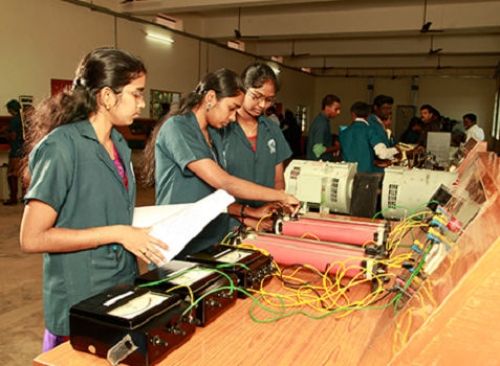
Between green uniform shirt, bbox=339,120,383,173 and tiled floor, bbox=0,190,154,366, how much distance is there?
8.87 ft

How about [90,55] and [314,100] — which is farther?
[314,100]

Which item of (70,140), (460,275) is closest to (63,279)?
(70,140)

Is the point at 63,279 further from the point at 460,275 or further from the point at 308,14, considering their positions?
the point at 308,14

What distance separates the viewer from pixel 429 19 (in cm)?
680

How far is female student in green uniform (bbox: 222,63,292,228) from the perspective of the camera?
201cm

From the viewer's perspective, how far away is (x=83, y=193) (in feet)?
3.76

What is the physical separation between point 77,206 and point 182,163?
0.49 m

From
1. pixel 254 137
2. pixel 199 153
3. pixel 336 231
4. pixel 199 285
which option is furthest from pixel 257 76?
pixel 199 285

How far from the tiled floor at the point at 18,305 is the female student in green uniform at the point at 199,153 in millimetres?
1217

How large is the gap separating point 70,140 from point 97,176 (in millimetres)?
115

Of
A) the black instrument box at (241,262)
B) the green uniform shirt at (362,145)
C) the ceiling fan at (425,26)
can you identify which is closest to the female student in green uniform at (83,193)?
the black instrument box at (241,262)

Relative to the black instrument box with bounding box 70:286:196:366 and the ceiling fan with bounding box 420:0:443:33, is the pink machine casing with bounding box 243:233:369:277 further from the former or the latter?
the ceiling fan with bounding box 420:0:443:33

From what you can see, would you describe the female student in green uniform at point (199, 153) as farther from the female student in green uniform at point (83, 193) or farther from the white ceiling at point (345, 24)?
the white ceiling at point (345, 24)

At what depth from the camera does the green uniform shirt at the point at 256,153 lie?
6.65 ft
